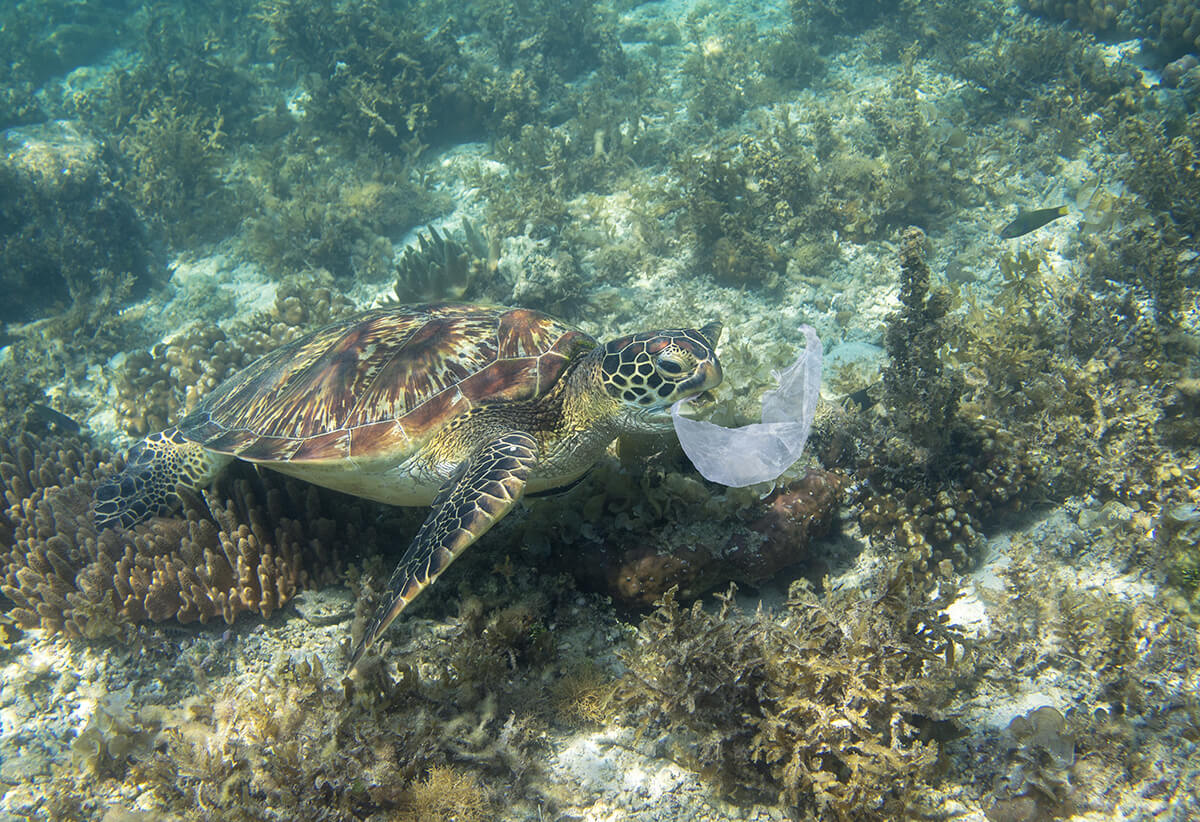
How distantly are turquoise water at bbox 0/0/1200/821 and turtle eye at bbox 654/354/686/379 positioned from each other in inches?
2.3

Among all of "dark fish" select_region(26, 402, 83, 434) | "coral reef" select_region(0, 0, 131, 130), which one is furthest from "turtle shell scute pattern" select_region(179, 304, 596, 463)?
"coral reef" select_region(0, 0, 131, 130)

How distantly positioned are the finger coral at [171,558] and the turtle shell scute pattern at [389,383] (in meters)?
0.44

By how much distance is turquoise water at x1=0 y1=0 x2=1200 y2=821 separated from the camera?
2.17 meters

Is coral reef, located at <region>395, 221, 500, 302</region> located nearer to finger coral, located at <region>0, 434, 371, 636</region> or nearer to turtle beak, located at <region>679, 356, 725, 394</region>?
finger coral, located at <region>0, 434, 371, 636</region>

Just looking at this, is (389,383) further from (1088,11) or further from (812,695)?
(1088,11)

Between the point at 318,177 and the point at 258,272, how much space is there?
2334 millimetres

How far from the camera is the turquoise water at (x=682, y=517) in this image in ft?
7.13

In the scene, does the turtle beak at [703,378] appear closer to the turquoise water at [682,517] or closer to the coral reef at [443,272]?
the turquoise water at [682,517]

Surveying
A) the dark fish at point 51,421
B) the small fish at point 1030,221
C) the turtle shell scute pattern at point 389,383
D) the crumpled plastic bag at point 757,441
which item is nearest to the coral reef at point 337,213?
the dark fish at point 51,421

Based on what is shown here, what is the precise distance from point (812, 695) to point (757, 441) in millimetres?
1102

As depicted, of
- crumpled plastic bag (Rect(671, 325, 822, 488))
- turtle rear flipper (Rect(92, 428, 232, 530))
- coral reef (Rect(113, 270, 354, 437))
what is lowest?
coral reef (Rect(113, 270, 354, 437))

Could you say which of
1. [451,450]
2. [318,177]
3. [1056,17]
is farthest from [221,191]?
[1056,17]

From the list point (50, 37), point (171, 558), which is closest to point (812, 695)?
point (171, 558)

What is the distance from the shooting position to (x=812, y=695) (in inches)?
84.4
